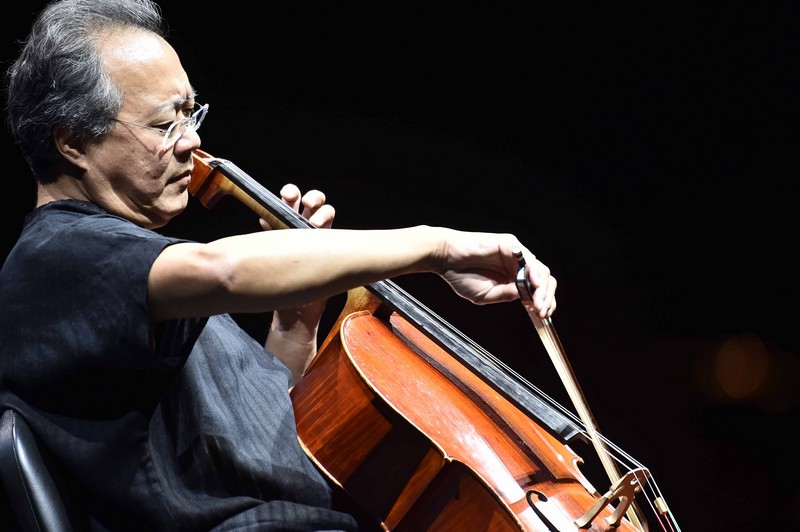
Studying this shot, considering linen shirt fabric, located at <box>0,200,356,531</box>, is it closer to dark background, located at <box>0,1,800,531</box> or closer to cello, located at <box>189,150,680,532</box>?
cello, located at <box>189,150,680,532</box>

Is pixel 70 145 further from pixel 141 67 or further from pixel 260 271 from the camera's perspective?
pixel 260 271

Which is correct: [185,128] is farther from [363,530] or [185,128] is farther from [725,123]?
[725,123]

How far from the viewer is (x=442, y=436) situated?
3.85 ft

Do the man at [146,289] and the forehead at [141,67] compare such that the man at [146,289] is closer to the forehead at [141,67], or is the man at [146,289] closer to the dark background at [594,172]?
the forehead at [141,67]

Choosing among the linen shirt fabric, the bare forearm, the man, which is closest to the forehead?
the man

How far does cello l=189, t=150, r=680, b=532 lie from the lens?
1.13 meters

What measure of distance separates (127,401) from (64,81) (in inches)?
18.8

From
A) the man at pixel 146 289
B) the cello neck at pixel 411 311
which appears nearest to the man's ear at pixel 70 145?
the man at pixel 146 289

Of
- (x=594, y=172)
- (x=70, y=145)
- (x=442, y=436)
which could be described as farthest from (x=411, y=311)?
(x=594, y=172)

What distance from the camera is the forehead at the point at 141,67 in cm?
121

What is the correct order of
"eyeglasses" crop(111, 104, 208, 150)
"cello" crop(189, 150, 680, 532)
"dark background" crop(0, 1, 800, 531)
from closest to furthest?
"cello" crop(189, 150, 680, 532) → "eyeglasses" crop(111, 104, 208, 150) → "dark background" crop(0, 1, 800, 531)

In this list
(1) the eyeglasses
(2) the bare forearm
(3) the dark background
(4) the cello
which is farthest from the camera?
(3) the dark background

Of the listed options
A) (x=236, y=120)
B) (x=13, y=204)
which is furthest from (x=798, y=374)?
(x=13, y=204)

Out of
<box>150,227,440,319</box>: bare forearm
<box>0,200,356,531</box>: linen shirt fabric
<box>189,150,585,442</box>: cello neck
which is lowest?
<box>0,200,356,531</box>: linen shirt fabric
